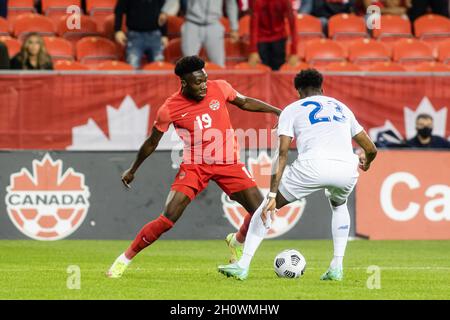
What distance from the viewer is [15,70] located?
57.1 ft

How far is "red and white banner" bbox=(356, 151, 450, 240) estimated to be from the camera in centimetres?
1712

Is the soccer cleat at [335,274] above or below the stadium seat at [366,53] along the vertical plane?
below

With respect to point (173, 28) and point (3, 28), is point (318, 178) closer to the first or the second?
point (173, 28)

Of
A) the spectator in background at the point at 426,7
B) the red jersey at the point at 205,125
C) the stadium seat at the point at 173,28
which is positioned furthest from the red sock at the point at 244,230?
the spectator in background at the point at 426,7

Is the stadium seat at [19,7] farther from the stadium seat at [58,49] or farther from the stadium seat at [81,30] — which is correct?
the stadium seat at [58,49]

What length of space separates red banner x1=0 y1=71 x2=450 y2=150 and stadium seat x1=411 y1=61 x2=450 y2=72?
2216 millimetres

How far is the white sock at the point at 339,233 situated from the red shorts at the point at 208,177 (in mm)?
1191

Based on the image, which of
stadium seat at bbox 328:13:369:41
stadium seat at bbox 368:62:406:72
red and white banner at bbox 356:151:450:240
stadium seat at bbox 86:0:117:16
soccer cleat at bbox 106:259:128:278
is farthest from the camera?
stadium seat at bbox 328:13:369:41

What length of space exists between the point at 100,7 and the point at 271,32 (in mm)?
3286

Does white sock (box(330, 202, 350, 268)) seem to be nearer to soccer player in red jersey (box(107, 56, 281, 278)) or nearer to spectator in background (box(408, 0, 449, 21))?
soccer player in red jersey (box(107, 56, 281, 278))

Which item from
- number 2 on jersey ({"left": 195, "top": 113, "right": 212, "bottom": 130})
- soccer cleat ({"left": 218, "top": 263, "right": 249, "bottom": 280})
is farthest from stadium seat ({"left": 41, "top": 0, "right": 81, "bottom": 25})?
soccer cleat ({"left": 218, "top": 263, "right": 249, "bottom": 280})

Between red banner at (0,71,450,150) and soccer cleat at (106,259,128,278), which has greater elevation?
red banner at (0,71,450,150)

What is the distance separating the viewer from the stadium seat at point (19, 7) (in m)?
20.9
